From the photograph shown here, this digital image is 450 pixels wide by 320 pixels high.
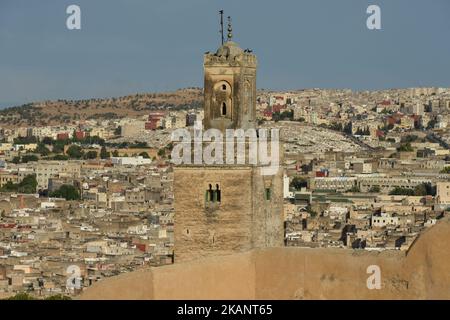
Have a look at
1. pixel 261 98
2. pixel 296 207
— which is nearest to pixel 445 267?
pixel 296 207

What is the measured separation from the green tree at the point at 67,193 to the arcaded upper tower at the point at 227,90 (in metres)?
66.2

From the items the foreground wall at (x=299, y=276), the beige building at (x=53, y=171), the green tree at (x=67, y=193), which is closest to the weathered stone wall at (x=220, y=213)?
the foreground wall at (x=299, y=276)

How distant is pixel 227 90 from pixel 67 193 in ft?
222

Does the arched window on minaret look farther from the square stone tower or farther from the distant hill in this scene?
the distant hill

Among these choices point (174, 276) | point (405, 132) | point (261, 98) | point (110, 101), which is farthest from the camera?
point (110, 101)

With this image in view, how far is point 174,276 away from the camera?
11.1 m

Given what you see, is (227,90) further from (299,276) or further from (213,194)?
(299,276)

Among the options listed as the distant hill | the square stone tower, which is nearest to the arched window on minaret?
the square stone tower

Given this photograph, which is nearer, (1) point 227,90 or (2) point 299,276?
(2) point 299,276

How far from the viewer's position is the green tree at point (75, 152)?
11962cm

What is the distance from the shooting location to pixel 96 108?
578 feet

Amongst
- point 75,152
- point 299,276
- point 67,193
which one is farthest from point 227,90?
point 75,152

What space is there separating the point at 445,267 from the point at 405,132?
128 metres
